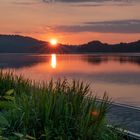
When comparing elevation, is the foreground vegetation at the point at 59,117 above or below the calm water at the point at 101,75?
above

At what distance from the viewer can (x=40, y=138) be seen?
284 inches

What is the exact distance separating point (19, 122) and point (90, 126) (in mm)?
1155

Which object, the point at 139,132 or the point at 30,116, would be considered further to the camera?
the point at 139,132

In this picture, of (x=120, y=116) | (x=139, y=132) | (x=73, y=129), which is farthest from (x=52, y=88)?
(x=120, y=116)

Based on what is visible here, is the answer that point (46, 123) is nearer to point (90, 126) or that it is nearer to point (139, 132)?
point (90, 126)

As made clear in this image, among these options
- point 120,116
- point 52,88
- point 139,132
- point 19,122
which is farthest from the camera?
point 120,116

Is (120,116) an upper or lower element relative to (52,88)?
lower

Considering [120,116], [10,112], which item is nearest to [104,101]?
[10,112]

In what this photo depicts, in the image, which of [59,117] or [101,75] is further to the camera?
[101,75]

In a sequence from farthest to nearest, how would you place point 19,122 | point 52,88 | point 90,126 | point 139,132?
point 139,132, point 52,88, point 19,122, point 90,126

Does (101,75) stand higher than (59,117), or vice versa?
(59,117)

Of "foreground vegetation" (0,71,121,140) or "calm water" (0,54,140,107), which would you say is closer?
"foreground vegetation" (0,71,121,140)

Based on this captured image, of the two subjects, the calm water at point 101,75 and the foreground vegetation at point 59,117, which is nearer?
the foreground vegetation at point 59,117

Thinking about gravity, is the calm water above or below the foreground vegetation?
below
